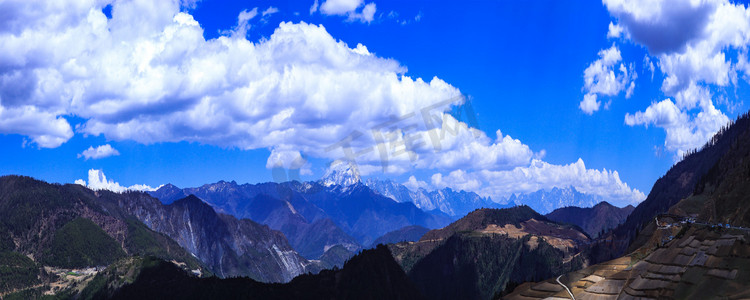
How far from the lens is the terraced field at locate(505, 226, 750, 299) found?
7669 centimetres

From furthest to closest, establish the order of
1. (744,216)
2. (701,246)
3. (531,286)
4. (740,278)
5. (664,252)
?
1. (744,216)
2. (531,286)
3. (664,252)
4. (701,246)
5. (740,278)

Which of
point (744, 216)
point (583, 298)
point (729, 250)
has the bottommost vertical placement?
point (583, 298)

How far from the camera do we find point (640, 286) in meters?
84.8

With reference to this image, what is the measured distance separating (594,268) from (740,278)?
108 feet

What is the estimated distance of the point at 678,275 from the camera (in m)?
83.4

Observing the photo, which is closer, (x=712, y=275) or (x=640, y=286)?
(x=712, y=275)

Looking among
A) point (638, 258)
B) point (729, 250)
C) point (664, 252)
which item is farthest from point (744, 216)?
point (729, 250)

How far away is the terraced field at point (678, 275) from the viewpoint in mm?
76688

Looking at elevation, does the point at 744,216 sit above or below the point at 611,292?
above

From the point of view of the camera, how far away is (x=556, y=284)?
10150cm

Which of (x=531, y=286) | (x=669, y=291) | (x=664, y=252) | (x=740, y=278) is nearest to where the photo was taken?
(x=740, y=278)

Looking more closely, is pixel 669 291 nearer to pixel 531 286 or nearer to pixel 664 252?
pixel 664 252

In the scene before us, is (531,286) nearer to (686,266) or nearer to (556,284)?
(556,284)

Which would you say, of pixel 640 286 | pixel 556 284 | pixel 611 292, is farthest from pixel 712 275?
pixel 556 284
